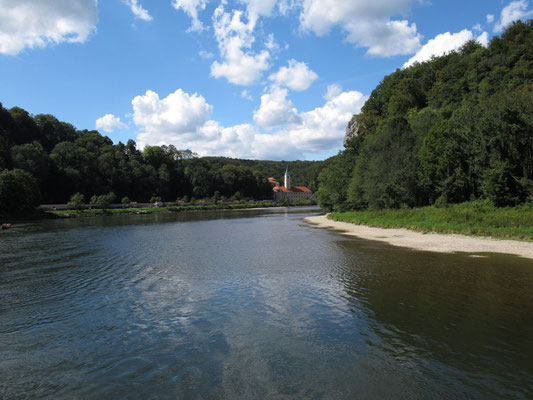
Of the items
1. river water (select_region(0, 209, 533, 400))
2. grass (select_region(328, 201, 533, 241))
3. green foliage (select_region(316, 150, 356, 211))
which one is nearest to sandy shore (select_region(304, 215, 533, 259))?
grass (select_region(328, 201, 533, 241))

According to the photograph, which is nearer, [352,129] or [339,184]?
[339,184]

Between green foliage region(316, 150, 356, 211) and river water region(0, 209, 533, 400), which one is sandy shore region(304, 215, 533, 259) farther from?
Result: green foliage region(316, 150, 356, 211)

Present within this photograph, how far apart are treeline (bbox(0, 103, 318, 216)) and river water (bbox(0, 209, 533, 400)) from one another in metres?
70.6

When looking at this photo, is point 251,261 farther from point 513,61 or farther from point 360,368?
point 513,61

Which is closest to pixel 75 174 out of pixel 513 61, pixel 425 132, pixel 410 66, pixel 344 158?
pixel 344 158

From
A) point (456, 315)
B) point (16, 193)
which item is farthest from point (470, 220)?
point (16, 193)

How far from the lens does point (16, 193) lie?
69188 mm

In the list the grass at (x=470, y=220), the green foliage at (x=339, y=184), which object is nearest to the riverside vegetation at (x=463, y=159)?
the grass at (x=470, y=220)

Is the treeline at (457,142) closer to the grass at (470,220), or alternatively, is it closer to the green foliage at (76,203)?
the grass at (470,220)

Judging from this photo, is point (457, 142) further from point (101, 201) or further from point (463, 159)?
point (101, 201)

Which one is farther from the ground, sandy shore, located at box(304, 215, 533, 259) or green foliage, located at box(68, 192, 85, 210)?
green foliage, located at box(68, 192, 85, 210)

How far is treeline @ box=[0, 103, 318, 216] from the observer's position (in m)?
79.8

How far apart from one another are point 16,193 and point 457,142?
3198 inches

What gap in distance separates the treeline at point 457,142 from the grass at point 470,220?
2110mm
